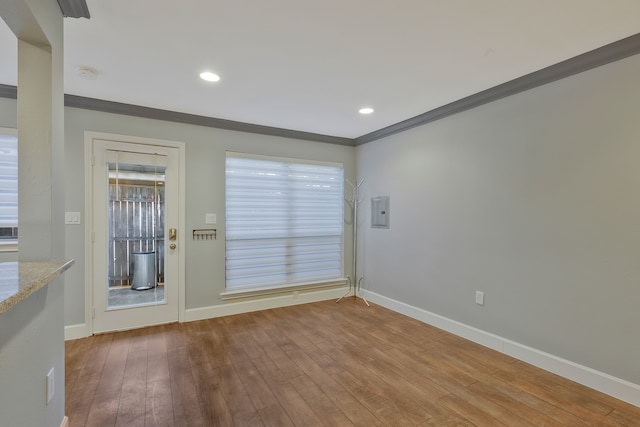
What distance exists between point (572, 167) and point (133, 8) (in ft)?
10.4

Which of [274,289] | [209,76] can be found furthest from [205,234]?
[209,76]

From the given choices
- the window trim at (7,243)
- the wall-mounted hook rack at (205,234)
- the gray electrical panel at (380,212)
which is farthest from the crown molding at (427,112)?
the wall-mounted hook rack at (205,234)

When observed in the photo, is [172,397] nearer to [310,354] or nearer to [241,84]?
[310,354]

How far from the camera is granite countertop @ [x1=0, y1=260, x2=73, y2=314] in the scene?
893 mm

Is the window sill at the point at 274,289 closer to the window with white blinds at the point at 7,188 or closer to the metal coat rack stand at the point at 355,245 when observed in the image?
the metal coat rack stand at the point at 355,245

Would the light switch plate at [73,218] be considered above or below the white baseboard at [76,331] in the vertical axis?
above

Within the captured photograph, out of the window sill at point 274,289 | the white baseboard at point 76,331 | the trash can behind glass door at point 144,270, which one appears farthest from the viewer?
the window sill at point 274,289

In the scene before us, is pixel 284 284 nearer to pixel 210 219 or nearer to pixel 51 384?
pixel 210 219

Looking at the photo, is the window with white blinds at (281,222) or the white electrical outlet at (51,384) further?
the window with white blinds at (281,222)

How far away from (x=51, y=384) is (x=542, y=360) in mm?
3347

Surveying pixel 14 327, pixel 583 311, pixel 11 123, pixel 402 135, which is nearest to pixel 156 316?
pixel 11 123

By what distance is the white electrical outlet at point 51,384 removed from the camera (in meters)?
1.49

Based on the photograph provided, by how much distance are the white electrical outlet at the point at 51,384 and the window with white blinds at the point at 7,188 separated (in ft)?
6.49

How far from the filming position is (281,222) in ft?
14.1
